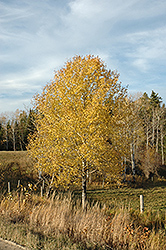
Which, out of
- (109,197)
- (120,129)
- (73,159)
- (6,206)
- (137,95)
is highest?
(137,95)

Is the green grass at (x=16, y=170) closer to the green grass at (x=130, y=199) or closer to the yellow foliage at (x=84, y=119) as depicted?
the green grass at (x=130, y=199)

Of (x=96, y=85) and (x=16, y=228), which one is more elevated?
(x=96, y=85)

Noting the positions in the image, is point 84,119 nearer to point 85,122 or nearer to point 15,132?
point 85,122

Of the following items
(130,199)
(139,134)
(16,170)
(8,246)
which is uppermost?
(139,134)

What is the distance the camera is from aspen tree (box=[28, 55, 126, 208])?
8.22m

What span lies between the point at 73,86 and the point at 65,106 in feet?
3.03

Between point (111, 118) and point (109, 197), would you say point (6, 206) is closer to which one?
point (111, 118)

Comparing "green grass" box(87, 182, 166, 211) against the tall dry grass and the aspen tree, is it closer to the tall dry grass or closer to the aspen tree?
the aspen tree

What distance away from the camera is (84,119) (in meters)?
8.36

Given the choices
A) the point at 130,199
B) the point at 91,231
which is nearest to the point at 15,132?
the point at 130,199

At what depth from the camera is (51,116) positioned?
31.4ft

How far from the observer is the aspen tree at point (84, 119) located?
822 centimetres

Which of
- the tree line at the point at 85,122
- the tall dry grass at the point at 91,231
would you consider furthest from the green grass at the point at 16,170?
the tall dry grass at the point at 91,231

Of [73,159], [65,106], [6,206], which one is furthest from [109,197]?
[6,206]
